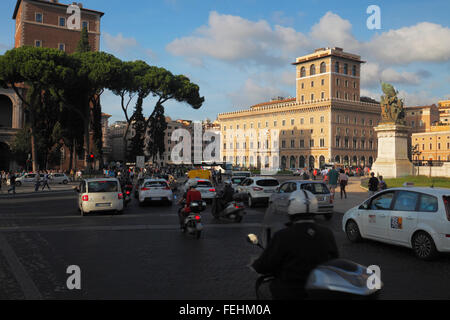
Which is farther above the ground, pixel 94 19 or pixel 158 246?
pixel 94 19

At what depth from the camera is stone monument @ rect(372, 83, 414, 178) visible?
110 ft

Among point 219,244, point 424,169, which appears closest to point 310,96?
point 424,169

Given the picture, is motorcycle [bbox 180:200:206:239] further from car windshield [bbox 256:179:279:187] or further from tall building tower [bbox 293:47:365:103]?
tall building tower [bbox 293:47:365:103]

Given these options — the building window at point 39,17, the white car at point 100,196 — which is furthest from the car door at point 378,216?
the building window at point 39,17

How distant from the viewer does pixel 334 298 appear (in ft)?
10.3

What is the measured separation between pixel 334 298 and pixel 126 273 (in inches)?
183

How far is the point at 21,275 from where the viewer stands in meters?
6.91

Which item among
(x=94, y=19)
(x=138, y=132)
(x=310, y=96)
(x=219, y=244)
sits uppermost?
(x=94, y=19)

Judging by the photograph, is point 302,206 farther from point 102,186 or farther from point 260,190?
point 260,190

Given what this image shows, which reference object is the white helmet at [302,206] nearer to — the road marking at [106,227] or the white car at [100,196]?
the road marking at [106,227]

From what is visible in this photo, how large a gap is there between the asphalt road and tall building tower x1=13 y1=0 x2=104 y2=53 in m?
62.7

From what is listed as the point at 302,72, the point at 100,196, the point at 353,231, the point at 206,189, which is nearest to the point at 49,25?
the point at 206,189
